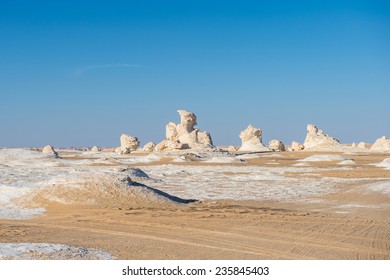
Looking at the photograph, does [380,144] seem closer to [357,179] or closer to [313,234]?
[357,179]

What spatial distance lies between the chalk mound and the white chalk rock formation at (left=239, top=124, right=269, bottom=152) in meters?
65.4

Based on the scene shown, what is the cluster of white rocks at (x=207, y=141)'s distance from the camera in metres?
67.7

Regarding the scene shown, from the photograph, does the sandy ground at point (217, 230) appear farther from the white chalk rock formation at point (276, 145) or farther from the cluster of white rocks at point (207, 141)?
the white chalk rock formation at point (276, 145)

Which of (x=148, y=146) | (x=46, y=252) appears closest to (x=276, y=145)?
(x=148, y=146)

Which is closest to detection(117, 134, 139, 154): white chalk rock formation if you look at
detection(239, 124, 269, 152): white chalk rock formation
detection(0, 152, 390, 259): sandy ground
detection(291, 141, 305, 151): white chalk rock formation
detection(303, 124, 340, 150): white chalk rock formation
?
detection(239, 124, 269, 152): white chalk rock formation

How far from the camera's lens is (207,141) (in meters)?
70.0

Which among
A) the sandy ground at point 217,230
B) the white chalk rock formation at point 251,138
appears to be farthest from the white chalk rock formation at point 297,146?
the sandy ground at point 217,230

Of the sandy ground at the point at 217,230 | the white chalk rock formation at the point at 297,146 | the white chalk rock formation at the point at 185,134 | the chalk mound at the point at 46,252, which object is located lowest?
the sandy ground at the point at 217,230

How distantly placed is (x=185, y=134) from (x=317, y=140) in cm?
2184

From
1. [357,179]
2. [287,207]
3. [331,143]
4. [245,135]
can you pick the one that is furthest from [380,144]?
[287,207]

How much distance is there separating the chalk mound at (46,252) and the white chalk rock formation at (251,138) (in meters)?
65.4

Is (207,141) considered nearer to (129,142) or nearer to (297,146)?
(129,142)

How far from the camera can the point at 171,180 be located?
92.9 ft
